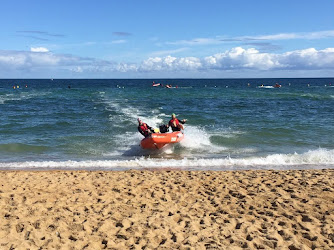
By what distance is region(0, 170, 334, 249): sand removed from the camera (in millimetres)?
5121

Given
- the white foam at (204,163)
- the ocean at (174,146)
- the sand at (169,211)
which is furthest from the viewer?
the ocean at (174,146)

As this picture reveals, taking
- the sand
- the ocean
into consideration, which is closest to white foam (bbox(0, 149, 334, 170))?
the ocean

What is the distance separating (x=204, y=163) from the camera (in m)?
11.3

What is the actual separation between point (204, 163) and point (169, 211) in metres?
5.13

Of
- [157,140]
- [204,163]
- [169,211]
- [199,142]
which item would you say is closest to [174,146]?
[157,140]

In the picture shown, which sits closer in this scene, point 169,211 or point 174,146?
point 169,211

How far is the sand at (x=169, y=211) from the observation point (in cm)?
512

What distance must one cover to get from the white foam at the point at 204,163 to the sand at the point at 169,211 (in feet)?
6.65

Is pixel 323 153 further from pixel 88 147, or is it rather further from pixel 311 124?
pixel 88 147

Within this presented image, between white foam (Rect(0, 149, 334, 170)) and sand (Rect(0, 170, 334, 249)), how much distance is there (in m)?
2.03

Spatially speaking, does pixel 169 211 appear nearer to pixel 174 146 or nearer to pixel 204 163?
pixel 204 163

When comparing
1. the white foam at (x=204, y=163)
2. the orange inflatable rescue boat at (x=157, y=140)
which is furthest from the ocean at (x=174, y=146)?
the orange inflatable rescue boat at (x=157, y=140)

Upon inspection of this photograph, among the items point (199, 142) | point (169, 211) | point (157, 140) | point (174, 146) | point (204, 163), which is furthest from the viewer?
point (199, 142)

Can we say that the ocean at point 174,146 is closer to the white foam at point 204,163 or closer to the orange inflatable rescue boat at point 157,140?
the white foam at point 204,163
